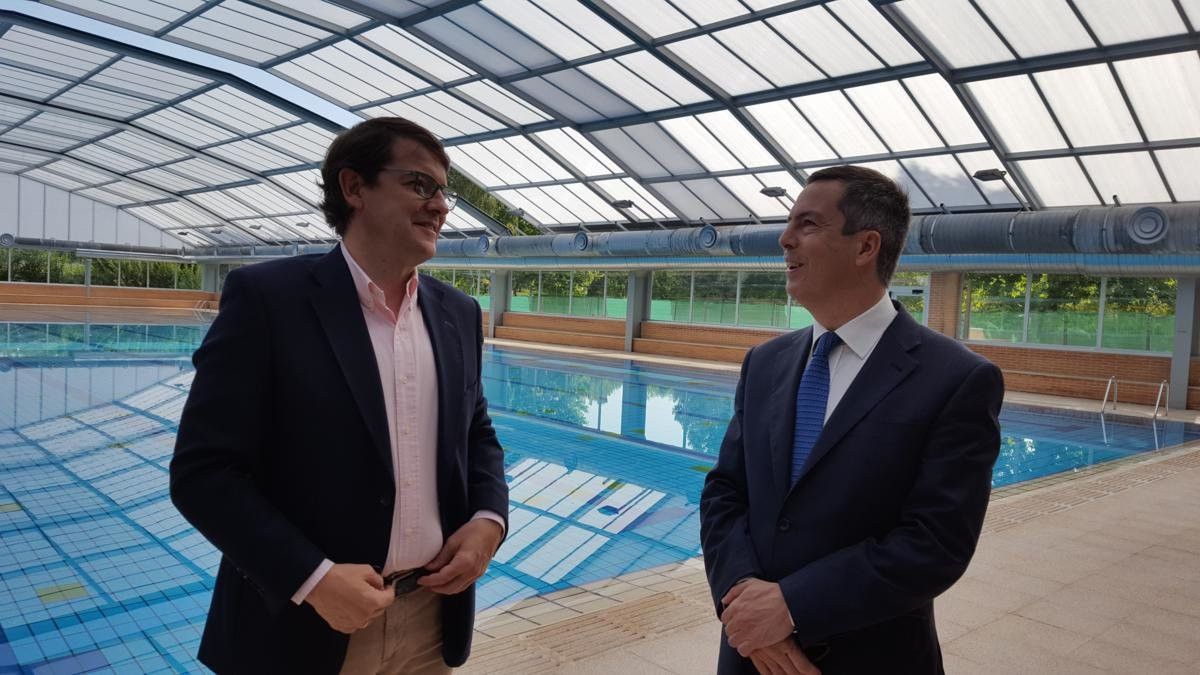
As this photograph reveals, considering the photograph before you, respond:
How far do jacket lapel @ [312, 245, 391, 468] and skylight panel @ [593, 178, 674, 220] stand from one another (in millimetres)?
17173

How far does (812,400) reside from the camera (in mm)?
1824

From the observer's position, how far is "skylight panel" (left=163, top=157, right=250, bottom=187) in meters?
26.0

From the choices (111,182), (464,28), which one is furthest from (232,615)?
(111,182)

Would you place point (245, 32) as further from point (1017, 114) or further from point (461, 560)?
point (461, 560)

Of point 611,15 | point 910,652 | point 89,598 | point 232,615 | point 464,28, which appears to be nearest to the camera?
point 232,615

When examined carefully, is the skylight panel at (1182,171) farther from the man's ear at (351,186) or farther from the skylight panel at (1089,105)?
the man's ear at (351,186)

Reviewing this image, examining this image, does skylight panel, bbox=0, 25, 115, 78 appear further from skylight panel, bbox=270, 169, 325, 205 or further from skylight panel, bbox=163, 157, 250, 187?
skylight panel, bbox=163, 157, 250, 187

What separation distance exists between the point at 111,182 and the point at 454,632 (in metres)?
35.4

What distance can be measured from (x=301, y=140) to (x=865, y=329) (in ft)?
70.2

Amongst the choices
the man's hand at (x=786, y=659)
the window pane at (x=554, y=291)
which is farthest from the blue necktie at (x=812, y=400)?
the window pane at (x=554, y=291)

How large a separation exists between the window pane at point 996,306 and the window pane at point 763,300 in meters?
4.64

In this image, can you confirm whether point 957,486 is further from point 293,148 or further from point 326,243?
point 326,243

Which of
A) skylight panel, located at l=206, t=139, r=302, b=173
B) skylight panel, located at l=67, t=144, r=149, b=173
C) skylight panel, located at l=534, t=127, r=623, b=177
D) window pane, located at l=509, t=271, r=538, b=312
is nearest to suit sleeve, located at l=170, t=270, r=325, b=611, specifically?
skylight panel, located at l=534, t=127, r=623, b=177

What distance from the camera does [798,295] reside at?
1912 mm
